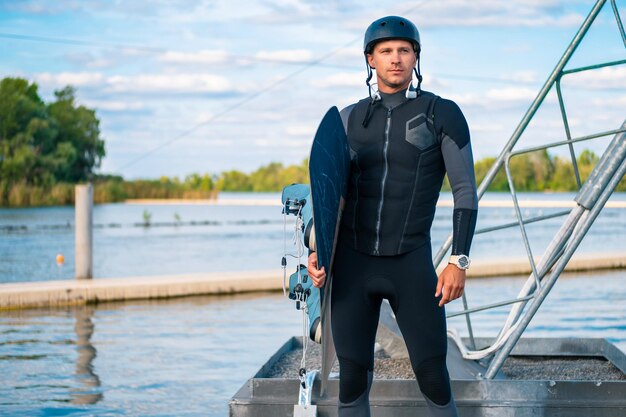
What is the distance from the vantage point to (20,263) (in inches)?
1006

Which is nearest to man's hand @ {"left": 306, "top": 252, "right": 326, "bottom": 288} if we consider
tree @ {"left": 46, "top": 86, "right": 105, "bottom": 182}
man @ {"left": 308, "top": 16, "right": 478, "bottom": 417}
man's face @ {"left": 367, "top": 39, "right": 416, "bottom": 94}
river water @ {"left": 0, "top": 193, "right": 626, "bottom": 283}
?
man @ {"left": 308, "top": 16, "right": 478, "bottom": 417}

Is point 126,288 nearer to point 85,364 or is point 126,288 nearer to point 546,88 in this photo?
point 85,364

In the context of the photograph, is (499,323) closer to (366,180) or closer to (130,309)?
(130,309)

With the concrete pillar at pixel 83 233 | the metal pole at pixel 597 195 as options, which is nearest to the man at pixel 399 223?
the metal pole at pixel 597 195

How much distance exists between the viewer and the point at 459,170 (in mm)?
3916

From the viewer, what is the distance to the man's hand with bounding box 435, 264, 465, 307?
3811mm

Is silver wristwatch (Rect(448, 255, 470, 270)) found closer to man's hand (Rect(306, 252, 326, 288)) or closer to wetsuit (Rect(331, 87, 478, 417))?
wetsuit (Rect(331, 87, 478, 417))

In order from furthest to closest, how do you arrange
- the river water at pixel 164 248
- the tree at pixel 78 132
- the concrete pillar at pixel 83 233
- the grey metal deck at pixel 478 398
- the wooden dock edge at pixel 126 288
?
the tree at pixel 78 132 < the river water at pixel 164 248 < the concrete pillar at pixel 83 233 < the wooden dock edge at pixel 126 288 < the grey metal deck at pixel 478 398

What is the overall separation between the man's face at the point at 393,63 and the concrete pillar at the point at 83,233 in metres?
10.6

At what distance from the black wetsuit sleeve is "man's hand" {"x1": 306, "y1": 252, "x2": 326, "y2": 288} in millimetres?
515

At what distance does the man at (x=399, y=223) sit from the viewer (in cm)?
395

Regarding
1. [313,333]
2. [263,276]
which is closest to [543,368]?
[313,333]

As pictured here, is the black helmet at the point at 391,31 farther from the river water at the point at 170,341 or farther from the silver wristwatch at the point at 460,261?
the river water at the point at 170,341

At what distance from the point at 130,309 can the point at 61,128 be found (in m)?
77.4
